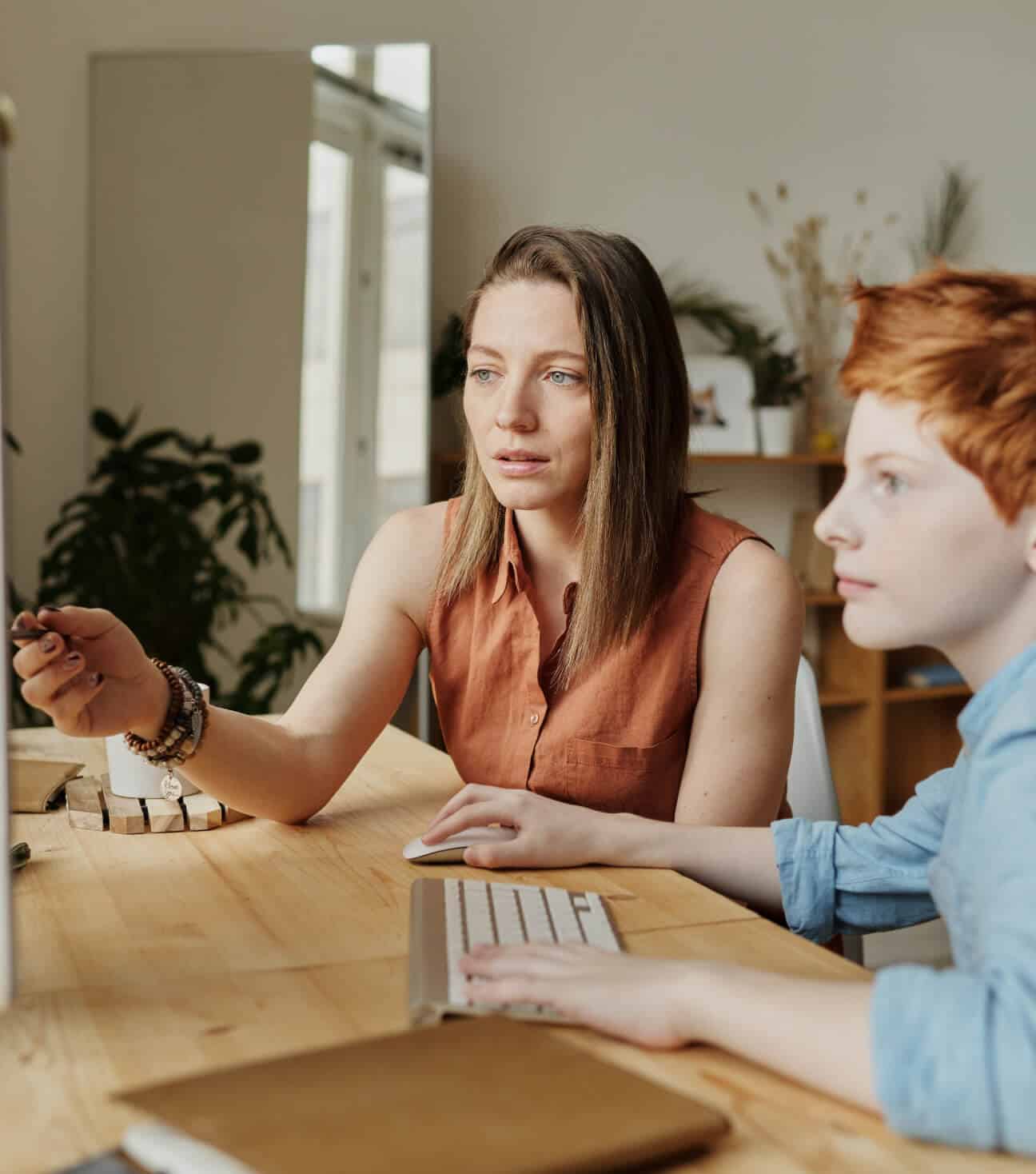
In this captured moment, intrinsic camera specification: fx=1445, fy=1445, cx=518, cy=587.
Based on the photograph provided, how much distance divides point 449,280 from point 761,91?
3.46 ft

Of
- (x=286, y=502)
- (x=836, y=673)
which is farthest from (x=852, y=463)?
(x=836, y=673)

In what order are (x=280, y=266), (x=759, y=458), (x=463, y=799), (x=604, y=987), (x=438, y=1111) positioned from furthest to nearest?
(x=759, y=458) → (x=280, y=266) → (x=463, y=799) → (x=604, y=987) → (x=438, y=1111)

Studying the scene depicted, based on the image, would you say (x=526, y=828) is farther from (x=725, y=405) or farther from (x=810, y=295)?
(x=810, y=295)

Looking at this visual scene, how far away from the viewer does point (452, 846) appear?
1.23 m

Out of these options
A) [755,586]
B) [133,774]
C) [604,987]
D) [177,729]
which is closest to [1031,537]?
[604,987]

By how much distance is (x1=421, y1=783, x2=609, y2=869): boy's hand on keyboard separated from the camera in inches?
47.9

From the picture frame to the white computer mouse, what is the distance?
2.65m

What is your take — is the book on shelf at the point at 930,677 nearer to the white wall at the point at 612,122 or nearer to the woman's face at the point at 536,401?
the white wall at the point at 612,122

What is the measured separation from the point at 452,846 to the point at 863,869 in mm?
341

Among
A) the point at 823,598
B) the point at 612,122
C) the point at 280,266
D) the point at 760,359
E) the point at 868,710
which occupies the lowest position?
the point at 868,710

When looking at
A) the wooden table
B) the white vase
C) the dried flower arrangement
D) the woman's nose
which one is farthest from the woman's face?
the dried flower arrangement

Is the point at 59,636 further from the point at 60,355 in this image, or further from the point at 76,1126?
the point at 60,355

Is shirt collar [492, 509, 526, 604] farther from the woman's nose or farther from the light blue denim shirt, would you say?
the light blue denim shirt

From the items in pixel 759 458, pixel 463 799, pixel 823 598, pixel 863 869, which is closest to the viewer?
pixel 863 869
